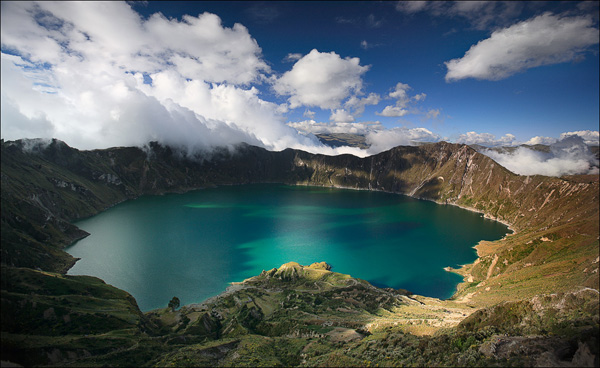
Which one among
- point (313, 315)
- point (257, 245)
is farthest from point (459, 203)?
point (313, 315)

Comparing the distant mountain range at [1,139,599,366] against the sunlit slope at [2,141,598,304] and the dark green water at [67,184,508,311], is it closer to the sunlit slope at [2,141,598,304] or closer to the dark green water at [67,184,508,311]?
the sunlit slope at [2,141,598,304]

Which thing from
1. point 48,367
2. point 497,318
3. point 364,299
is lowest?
point 364,299

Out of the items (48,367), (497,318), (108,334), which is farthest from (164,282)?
(497,318)

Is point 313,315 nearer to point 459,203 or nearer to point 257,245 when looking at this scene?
point 257,245

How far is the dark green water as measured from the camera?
59.6m

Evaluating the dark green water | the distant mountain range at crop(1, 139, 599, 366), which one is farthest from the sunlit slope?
the dark green water

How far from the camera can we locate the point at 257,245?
83.8 meters

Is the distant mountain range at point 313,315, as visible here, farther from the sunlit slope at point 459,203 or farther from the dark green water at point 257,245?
the dark green water at point 257,245

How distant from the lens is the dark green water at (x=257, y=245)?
59.6 m

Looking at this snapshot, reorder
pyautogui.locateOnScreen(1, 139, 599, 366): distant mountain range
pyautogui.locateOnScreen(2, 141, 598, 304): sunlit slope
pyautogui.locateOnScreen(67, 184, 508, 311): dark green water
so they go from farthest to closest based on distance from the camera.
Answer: pyautogui.locateOnScreen(67, 184, 508, 311): dark green water < pyautogui.locateOnScreen(2, 141, 598, 304): sunlit slope < pyautogui.locateOnScreen(1, 139, 599, 366): distant mountain range

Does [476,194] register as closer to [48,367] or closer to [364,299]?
[364,299]

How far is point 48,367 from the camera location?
21.1 meters

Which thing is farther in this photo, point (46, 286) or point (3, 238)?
point (3, 238)

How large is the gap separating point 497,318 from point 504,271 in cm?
4323
